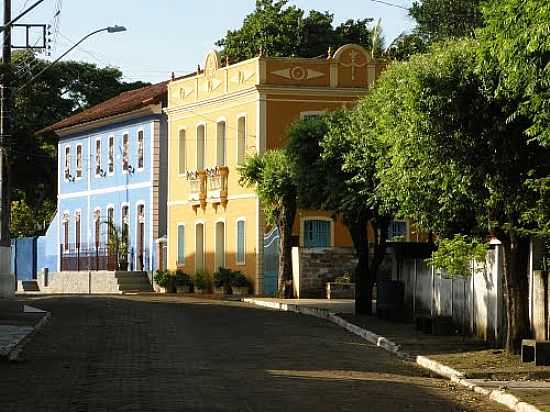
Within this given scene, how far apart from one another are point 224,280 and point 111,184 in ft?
41.6

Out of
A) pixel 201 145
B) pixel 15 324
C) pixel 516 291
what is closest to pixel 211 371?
pixel 516 291

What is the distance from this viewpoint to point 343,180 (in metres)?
34.1

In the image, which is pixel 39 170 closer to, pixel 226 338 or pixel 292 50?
pixel 292 50

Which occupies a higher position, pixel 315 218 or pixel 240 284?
pixel 315 218

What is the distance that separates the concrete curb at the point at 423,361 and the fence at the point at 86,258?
850 inches

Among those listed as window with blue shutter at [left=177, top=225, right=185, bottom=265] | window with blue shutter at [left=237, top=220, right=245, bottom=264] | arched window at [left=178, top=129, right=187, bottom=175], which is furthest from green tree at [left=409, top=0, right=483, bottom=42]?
window with blue shutter at [left=237, top=220, right=245, bottom=264]

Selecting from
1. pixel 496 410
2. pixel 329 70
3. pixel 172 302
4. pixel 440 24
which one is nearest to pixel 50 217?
pixel 440 24

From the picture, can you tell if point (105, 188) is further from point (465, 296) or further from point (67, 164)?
point (465, 296)

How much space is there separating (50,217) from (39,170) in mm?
3604

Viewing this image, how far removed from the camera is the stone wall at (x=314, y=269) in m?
46.2

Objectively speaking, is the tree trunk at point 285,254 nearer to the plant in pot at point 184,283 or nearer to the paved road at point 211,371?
the plant in pot at point 184,283

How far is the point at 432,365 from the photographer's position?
22.0m

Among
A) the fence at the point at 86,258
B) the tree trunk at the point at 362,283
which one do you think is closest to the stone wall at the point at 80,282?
the fence at the point at 86,258

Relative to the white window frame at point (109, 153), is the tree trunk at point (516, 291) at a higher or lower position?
lower
